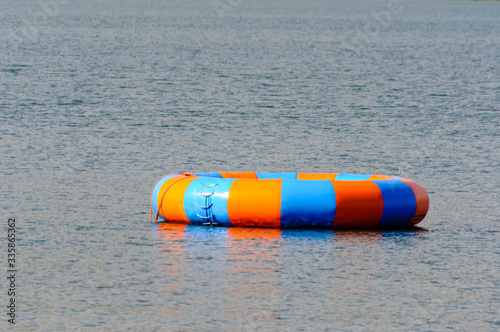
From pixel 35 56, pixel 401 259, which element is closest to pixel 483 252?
pixel 401 259

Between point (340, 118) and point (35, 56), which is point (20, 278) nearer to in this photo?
point (340, 118)

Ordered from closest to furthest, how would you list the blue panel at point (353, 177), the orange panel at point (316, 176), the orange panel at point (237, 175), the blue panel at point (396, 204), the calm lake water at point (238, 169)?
the calm lake water at point (238, 169) → the blue panel at point (396, 204) → the blue panel at point (353, 177) → the orange panel at point (316, 176) → the orange panel at point (237, 175)

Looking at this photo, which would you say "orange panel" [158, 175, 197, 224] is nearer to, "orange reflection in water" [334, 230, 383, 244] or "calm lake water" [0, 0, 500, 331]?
"calm lake water" [0, 0, 500, 331]

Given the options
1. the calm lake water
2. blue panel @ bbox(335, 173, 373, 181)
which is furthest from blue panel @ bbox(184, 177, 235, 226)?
blue panel @ bbox(335, 173, 373, 181)

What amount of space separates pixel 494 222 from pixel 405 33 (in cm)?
5906

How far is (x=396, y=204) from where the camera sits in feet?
34.4

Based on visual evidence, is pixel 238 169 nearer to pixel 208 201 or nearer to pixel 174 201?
pixel 174 201

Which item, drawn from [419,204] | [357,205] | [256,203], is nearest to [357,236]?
[357,205]

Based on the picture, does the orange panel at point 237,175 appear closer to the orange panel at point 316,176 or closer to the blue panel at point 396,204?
the orange panel at point 316,176

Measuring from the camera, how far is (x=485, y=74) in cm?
3519

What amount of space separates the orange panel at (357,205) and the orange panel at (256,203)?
674mm

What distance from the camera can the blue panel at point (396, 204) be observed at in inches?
413

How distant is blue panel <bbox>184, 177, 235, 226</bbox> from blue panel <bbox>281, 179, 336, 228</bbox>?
2.21ft

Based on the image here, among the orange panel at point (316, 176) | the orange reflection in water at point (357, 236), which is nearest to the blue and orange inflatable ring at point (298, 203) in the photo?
the orange reflection in water at point (357, 236)
